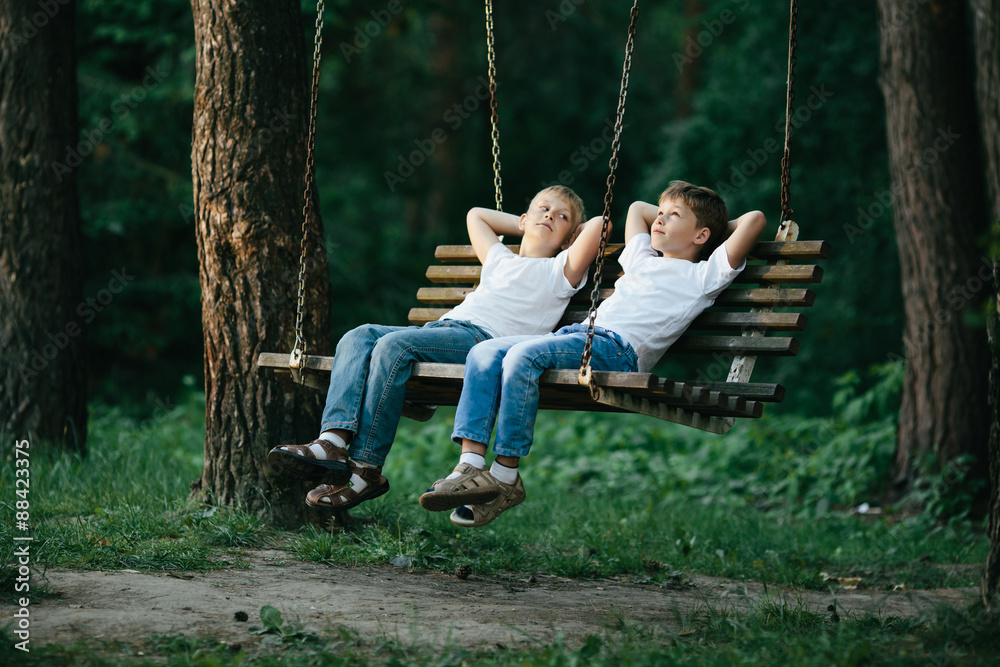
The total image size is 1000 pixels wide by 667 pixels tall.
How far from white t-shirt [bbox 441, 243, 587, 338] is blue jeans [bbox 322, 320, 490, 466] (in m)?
0.53

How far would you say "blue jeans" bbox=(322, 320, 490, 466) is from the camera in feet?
13.3

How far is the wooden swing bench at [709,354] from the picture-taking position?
3666 millimetres

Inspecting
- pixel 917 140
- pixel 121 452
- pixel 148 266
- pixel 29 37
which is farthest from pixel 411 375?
pixel 148 266

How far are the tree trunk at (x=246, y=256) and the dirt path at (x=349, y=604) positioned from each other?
56cm

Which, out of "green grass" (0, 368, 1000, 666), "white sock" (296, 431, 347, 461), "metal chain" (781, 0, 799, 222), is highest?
"metal chain" (781, 0, 799, 222)

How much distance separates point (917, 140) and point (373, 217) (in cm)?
1352

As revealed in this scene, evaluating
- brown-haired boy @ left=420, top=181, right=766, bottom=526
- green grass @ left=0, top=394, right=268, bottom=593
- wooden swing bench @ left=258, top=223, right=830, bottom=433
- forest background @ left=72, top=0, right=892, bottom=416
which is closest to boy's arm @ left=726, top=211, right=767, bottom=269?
brown-haired boy @ left=420, top=181, right=766, bottom=526

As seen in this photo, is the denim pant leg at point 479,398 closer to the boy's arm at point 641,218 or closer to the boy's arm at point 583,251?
the boy's arm at point 583,251

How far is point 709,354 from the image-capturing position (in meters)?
4.42

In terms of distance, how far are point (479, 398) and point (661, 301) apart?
1014mm

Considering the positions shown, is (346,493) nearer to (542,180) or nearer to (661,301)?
(661,301)

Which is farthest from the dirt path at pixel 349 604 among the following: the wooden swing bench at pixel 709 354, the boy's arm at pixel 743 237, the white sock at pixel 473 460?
the boy's arm at pixel 743 237

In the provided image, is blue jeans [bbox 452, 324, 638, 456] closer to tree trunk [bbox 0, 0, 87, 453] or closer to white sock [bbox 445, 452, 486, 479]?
white sock [bbox 445, 452, 486, 479]

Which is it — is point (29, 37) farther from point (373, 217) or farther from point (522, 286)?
point (373, 217)
